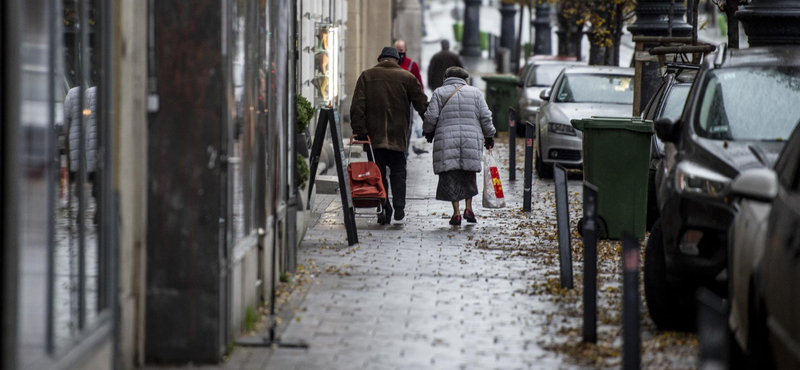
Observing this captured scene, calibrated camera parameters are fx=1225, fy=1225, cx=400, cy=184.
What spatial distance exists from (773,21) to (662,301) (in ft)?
16.5

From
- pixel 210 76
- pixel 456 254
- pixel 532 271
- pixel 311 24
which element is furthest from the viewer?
pixel 311 24

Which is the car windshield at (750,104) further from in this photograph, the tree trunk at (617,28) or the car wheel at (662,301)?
the tree trunk at (617,28)

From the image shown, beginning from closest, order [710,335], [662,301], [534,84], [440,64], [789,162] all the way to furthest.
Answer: [710,335] → [789,162] → [662,301] → [440,64] → [534,84]

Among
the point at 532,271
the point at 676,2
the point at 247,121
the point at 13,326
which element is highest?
the point at 676,2

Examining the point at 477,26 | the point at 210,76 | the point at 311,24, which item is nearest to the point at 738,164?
the point at 210,76

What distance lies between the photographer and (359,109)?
12070 mm

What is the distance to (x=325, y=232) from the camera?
37.0 feet

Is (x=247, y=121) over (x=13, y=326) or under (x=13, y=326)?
over

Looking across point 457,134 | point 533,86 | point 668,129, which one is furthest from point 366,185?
point 533,86

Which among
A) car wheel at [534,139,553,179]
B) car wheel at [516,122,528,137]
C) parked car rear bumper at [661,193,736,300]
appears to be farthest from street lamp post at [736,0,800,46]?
car wheel at [516,122,528,137]

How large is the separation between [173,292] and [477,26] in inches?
1765

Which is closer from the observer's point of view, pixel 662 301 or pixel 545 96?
pixel 662 301

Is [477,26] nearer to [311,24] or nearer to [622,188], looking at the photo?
[311,24]

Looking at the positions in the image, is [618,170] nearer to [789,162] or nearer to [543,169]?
[789,162]
